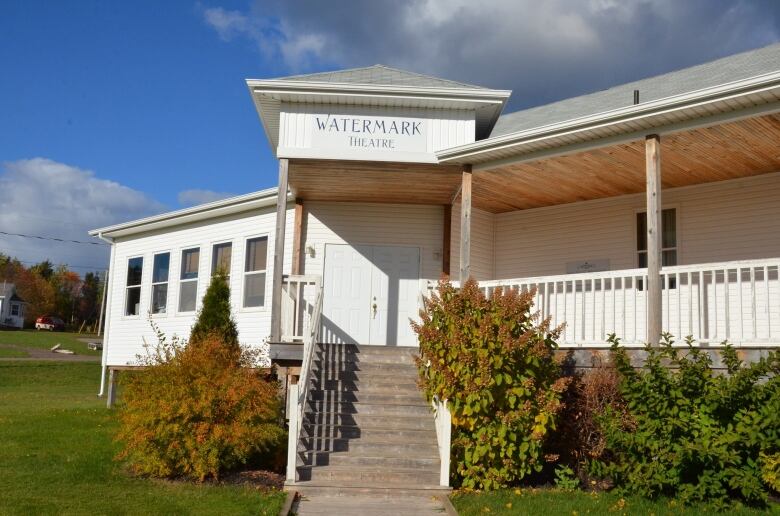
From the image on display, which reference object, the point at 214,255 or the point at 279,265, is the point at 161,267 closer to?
the point at 214,255

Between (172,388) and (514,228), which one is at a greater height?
(514,228)

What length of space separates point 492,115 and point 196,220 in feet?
26.2

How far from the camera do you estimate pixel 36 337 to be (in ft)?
165

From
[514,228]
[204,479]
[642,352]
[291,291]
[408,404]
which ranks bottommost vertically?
[204,479]

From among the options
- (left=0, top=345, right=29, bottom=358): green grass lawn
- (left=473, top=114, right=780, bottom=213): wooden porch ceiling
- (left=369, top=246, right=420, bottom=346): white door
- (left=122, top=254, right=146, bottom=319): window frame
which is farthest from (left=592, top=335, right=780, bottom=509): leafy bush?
(left=0, top=345, right=29, bottom=358): green grass lawn

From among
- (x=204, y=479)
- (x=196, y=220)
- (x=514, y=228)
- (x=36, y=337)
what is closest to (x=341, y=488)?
(x=204, y=479)

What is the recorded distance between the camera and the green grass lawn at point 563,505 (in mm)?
7102

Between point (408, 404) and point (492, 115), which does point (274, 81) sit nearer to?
point (492, 115)

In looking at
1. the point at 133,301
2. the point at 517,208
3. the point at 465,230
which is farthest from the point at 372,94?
the point at 133,301

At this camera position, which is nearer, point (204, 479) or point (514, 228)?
point (204, 479)

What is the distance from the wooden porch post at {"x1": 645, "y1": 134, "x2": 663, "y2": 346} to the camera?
873 cm

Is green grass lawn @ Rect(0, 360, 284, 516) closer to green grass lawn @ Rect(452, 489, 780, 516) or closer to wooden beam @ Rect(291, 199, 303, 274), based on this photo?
green grass lawn @ Rect(452, 489, 780, 516)

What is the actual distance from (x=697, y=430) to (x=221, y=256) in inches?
450

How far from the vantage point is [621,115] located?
9.19 m
